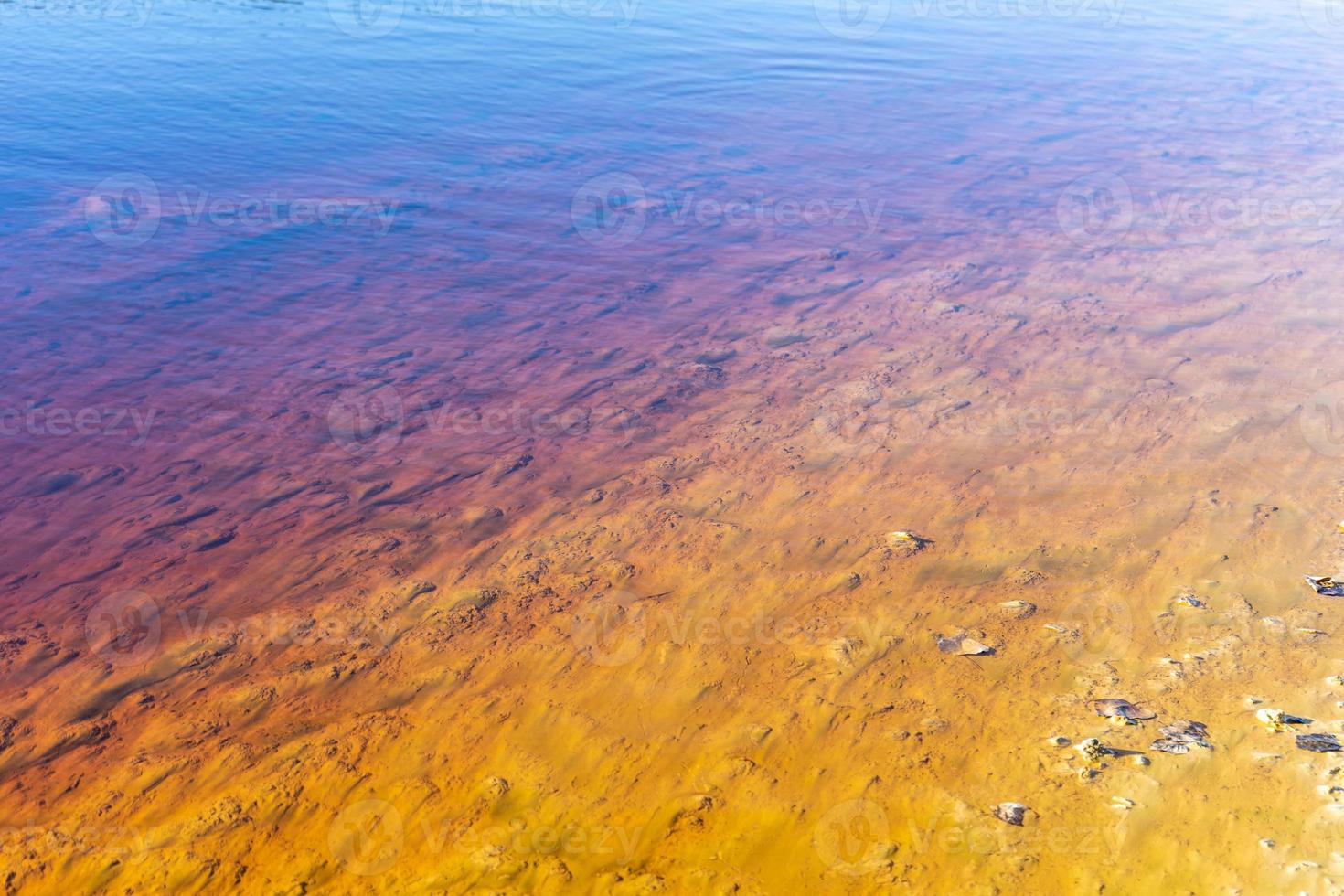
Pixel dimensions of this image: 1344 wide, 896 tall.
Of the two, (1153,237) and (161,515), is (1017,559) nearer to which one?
(161,515)

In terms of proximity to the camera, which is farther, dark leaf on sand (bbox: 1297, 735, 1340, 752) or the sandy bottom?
dark leaf on sand (bbox: 1297, 735, 1340, 752)

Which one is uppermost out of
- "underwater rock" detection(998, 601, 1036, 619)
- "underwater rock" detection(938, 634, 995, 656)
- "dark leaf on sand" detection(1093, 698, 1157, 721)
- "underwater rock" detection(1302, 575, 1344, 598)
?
"underwater rock" detection(1302, 575, 1344, 598)

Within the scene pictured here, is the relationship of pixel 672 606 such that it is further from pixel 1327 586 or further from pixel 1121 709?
pixel 1327 586

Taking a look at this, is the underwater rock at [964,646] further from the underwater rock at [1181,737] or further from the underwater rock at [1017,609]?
the underwater rock at [1181,737]

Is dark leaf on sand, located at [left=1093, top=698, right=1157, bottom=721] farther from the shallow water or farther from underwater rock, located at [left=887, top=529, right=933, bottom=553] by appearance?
underwater rock, located at [left=887, top=529, right=933, bottom=553]

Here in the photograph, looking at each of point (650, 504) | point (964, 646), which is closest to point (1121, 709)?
point (964, 646)

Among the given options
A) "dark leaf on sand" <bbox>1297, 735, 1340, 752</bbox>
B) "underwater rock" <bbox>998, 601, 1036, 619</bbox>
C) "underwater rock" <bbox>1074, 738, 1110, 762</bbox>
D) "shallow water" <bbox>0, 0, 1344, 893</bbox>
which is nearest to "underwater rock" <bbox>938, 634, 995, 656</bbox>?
"shallow water" <bbox>0, 0, 1344, 893</bbox>

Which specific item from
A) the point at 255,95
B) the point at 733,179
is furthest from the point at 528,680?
the point at 255,95
